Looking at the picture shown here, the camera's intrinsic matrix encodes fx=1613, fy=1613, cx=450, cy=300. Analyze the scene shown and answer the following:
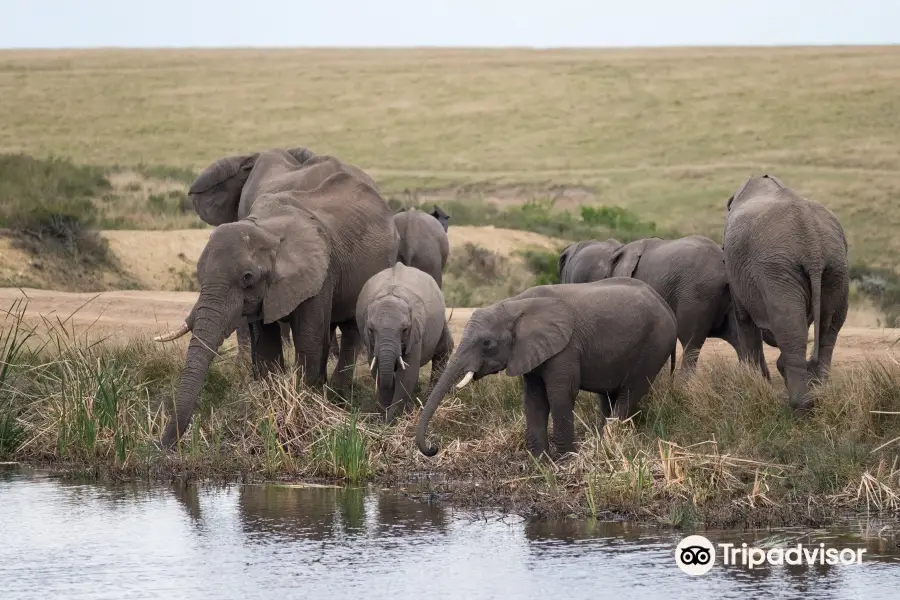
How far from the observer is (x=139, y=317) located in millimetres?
21922

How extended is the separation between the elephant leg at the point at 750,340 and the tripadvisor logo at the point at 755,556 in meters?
4.82

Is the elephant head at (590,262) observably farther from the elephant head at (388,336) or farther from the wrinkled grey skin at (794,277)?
the elephant head at (388,336)

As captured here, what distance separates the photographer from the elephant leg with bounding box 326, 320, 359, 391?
15234mm

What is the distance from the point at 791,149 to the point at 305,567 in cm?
5315

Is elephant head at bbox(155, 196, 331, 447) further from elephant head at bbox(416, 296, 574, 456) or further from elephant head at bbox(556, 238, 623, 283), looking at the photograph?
elephant head at bbox(556, 238, 623, 283)

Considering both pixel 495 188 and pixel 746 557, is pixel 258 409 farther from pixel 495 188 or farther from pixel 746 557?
pixel 495 188

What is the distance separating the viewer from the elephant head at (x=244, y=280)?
1284 centimetres

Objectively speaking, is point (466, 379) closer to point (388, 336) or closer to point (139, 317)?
point (388, 336)

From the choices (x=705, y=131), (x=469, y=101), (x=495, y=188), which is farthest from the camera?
(x=469, y=101)

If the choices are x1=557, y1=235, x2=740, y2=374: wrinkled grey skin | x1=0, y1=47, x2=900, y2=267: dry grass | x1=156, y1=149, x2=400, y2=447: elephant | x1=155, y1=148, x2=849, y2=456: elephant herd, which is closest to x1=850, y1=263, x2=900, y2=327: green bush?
x1=557, y1=235, x2=740, y2=374: wrinkled grey skin

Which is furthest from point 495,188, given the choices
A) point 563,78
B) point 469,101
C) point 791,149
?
point 563,78

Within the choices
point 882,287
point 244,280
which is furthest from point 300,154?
point 882,287

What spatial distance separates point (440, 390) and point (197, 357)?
2128mm

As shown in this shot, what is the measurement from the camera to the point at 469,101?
76.4m
